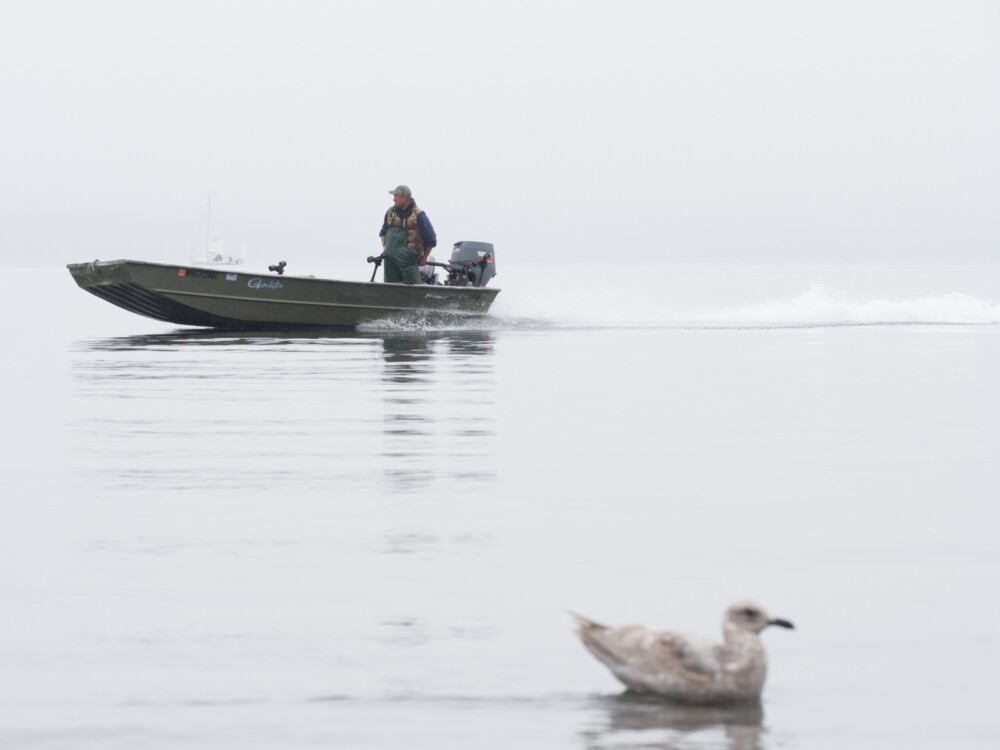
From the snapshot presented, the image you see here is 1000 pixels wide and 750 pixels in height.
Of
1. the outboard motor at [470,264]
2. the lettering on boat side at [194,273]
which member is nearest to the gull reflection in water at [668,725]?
the lettering on boat side at [194,273]

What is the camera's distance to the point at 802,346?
94.7ft

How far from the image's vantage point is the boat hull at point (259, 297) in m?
25.0

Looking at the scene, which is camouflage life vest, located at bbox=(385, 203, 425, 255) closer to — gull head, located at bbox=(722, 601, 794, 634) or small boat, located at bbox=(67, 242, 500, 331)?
small boat, located at bbox=(67, 242, 500, 331)

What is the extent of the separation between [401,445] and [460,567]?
4543 mm

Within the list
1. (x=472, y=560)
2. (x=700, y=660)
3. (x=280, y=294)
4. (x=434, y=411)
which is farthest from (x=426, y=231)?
(x=700, y=660)

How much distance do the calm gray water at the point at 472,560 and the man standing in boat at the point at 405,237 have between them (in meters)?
7.35

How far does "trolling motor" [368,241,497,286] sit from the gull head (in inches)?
820

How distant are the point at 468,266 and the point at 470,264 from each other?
52 mm

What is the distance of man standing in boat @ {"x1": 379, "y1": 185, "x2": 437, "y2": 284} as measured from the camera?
24297 millimetres

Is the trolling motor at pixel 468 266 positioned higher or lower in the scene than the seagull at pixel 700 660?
higher

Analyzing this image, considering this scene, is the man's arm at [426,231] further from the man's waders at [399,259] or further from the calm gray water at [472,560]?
the calm gray water at [472,560]

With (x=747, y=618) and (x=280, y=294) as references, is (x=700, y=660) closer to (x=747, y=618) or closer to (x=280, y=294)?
(x=747, y=618)

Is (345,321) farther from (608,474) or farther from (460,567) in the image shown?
(460,567)

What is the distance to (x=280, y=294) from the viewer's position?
25641 mm
